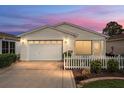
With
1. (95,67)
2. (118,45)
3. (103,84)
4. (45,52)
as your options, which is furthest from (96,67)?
(118,45)

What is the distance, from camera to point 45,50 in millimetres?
28578

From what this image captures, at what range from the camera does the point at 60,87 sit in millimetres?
12281

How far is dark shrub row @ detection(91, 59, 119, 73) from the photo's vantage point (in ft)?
59.0

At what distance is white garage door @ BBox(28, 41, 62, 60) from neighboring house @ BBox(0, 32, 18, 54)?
83.6 inches

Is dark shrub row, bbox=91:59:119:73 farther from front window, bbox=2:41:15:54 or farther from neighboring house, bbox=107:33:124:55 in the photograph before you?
neighboring house, bbox=107:33:124:55

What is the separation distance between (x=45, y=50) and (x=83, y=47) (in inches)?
229

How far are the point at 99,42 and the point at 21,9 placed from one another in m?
12.6

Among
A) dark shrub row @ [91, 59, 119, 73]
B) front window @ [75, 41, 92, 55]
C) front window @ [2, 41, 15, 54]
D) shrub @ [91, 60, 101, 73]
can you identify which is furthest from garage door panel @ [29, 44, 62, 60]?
shrub @ [91, 60, 101, 73]

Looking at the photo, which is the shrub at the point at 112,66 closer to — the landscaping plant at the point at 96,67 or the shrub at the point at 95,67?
the landscaping plant at the point at 96,67

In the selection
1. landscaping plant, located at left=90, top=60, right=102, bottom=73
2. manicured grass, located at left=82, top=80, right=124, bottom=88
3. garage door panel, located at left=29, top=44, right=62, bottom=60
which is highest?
garage door panel, located at left=29, top=44, right=62, bottom=60

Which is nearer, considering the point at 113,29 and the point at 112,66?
the point at 112,66

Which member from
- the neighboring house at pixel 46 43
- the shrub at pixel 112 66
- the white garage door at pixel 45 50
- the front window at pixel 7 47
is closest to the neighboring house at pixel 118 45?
the neighboring house at pixel 46 43

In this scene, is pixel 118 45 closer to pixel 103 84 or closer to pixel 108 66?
pixel 108 66

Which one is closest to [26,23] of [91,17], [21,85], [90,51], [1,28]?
[1,28]
